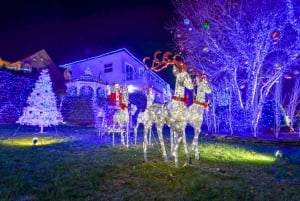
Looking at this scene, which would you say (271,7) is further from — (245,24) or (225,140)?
(225,140)

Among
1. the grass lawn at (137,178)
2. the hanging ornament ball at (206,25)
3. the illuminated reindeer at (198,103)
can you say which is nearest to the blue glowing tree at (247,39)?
the hanging ornament ball at (206,25)

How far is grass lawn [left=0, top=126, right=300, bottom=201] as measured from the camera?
6008 millimetres

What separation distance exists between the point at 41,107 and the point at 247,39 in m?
14.2

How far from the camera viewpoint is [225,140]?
669 inches

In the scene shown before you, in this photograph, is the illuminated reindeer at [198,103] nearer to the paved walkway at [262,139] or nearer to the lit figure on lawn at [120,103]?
the lit figure on lawn at [120,103]

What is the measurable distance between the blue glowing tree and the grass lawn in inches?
353

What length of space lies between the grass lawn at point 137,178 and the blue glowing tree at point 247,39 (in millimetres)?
8964

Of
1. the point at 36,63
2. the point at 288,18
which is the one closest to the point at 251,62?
the point at 288,18

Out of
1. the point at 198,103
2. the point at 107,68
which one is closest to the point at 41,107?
the point at 198,103

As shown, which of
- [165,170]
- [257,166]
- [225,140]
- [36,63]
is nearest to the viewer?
[165,170]

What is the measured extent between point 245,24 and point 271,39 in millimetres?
2022

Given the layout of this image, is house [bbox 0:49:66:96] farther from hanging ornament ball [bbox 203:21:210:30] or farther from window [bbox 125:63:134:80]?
hanging ornament ball [bbox 203:21:210:30]

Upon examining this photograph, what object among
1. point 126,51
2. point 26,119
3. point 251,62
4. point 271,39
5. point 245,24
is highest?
point 126,51

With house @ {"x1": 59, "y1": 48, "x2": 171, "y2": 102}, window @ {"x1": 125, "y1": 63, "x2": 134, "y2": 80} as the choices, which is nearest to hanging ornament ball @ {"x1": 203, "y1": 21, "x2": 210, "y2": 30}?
house @ {"x1": 59, "y1": 48, "x2": 171, "y2": 102}
